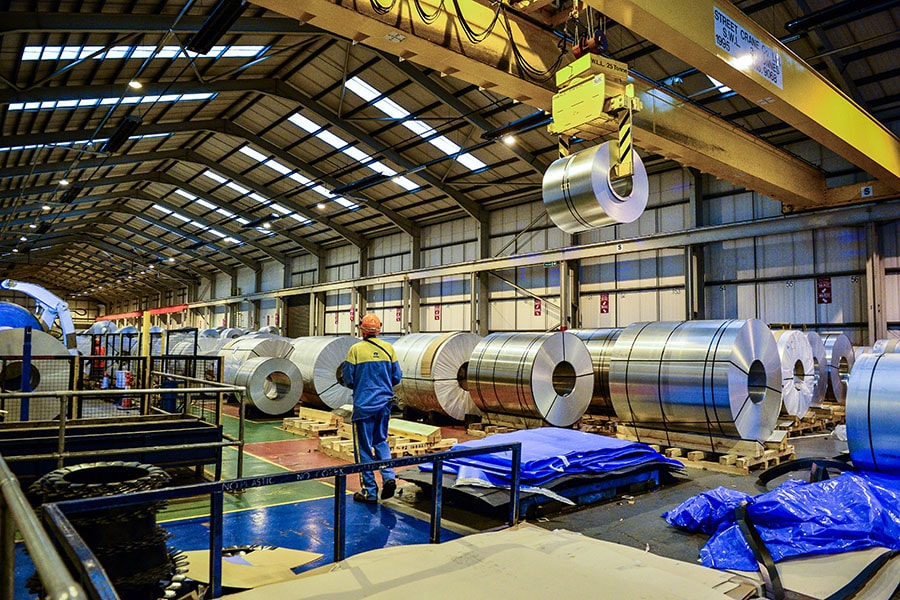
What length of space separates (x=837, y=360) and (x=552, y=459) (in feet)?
28.8

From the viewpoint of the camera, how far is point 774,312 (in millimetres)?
13609

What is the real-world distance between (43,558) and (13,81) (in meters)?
14.7

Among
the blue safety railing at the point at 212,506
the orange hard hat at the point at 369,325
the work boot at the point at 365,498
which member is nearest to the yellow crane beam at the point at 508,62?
the orange hard hat at the point at 369,325

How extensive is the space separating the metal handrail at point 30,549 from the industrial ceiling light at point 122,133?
51.1ft

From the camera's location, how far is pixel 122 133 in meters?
15.5

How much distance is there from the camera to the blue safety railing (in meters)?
1.64

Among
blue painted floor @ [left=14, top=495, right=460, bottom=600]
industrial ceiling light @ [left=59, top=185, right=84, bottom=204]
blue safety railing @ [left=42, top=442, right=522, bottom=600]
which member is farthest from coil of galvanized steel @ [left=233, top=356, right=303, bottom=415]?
industrial ceiling light @ [left=59, top=185, right=84, bottom=204]

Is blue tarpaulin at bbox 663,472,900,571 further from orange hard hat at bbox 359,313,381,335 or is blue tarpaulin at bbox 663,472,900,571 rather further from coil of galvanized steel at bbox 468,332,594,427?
coil of galvanized steel at bbox 468,332,594,427

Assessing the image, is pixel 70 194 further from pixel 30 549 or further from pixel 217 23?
pixel 30 549

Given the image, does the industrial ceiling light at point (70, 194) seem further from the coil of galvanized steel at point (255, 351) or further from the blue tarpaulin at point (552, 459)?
the blue tarpaulin at point (552, 459)

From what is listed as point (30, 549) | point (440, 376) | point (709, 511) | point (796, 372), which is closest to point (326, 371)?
point (440, 376)

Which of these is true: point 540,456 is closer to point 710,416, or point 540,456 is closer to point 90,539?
point 710,416

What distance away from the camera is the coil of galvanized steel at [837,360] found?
11.4 metres

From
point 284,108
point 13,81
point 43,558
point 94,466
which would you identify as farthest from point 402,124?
point 43,558
